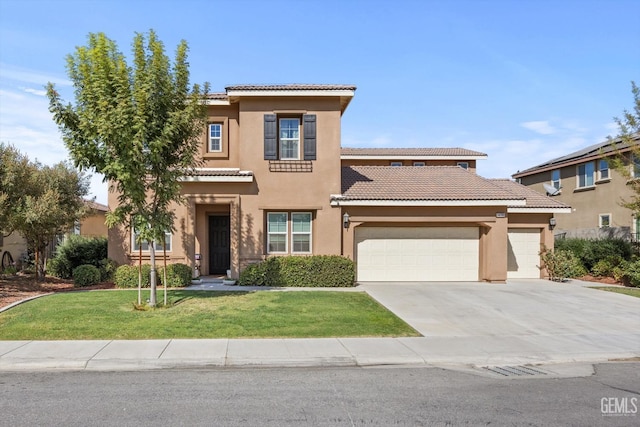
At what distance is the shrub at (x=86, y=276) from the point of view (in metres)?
14.6

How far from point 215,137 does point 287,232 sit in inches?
188

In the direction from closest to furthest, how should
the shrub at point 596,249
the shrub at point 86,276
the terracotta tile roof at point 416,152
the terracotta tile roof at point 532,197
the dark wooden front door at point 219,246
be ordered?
the shrub at point 86,276 → the dark wooden front door at point 219,246 → the terracotta tile roof at point 532,197 → the shrub at point 596,249 → the terracotta tile roof at point 416,152

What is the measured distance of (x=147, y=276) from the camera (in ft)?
46.6

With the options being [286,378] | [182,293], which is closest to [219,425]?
[286,378]

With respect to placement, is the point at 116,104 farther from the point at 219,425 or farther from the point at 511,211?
the point at 511,211

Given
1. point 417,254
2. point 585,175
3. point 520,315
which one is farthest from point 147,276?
point 585,175

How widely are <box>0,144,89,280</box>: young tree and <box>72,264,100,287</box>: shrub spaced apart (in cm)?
163

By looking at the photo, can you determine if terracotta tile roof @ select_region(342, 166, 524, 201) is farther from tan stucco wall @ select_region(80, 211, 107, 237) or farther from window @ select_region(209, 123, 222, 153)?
tan stucco wall @ select_region(80, 211, 107, 237)

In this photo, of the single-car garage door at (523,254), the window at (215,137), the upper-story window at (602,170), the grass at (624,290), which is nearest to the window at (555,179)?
the upper-story window at (602,170)

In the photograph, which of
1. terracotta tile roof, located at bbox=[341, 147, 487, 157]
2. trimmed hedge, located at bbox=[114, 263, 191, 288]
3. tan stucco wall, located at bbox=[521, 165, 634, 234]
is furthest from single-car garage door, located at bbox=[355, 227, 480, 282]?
terracotta tile roof, located at bbox=[341, 147, 487, 157]

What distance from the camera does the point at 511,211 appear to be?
56.9ft

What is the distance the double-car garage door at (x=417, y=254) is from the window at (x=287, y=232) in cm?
202

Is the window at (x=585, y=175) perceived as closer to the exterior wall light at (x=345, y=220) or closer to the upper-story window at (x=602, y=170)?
the upper-story window at (x=602, y=170)

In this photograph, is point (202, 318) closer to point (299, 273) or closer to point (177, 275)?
point (177, 275)
